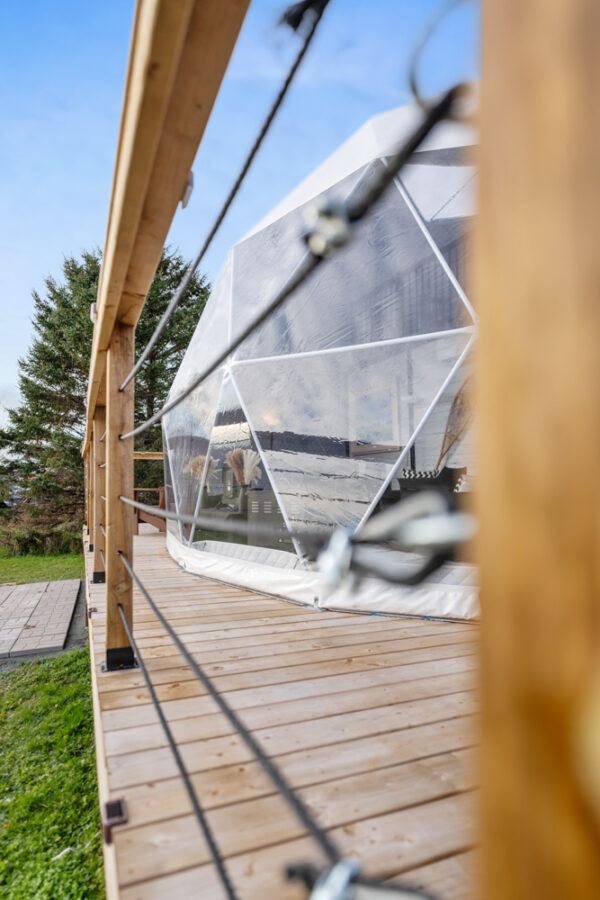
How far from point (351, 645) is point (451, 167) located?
3.25 metres

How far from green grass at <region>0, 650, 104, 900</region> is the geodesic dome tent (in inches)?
59.6

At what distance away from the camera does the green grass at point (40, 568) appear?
9.10 meters

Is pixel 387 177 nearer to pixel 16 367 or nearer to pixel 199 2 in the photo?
pixel 199 2

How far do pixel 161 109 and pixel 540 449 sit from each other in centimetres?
104

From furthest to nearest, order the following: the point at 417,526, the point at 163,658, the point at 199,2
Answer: the point at 163,658 → the point at 199,2 → the point at 417,526

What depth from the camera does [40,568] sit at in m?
10.4

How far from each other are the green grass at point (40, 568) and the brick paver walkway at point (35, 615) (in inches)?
53.5

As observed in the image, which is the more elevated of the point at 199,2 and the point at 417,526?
the point at 199,2

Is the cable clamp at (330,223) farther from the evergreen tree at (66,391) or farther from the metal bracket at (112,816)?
the evergreen tree at (66,391)

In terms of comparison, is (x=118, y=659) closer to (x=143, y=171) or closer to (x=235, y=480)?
(x=143, y=171)

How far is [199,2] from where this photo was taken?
0.77 meters

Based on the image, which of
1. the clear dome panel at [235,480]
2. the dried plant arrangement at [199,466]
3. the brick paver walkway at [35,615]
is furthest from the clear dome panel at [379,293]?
the brick paver walkway at [35,615]

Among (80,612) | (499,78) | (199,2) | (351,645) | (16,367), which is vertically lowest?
(80,612)

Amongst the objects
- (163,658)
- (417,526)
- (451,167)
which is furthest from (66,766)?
(451,167)
